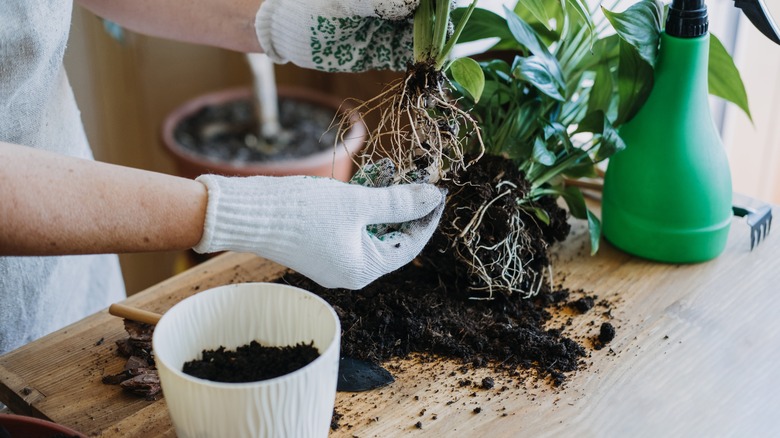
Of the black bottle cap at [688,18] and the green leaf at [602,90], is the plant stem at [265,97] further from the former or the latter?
the black bottle cap at [688,18]

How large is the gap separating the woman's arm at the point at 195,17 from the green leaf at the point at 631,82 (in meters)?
0.52

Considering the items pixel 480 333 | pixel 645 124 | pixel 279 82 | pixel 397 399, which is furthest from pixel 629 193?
pixel 279 82

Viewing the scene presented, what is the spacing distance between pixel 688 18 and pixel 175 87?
1748 millimetres

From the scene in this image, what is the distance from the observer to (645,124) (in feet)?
3.40

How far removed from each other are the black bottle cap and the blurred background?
61cm

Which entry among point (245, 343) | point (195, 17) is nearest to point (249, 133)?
point (195, 17)

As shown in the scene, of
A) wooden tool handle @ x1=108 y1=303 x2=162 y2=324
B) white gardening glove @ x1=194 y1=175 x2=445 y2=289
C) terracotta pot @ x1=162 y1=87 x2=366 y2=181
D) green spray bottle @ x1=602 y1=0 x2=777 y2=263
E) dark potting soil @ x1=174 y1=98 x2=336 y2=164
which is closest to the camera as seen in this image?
white gardening glove @ x1=194 y1=175 x2=445 y2=289

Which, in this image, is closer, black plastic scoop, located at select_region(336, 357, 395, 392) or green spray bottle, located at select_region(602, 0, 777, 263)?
black plastic scoop, located at select_region(336, 357, 395, 392)

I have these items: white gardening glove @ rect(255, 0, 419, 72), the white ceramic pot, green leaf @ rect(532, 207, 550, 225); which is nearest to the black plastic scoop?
the white ceramic pot

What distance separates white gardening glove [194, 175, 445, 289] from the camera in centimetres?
76

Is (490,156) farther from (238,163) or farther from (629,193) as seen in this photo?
(238,163)

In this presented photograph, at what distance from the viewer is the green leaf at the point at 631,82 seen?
1.00 m

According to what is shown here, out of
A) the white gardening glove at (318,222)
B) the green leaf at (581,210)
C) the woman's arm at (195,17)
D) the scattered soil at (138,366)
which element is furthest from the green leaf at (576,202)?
the scattered soil at (138,366)

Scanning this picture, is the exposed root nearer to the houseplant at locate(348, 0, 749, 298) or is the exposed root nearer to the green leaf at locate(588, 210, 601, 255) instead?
the houseplant at locate(348, 0, 749, 298)
